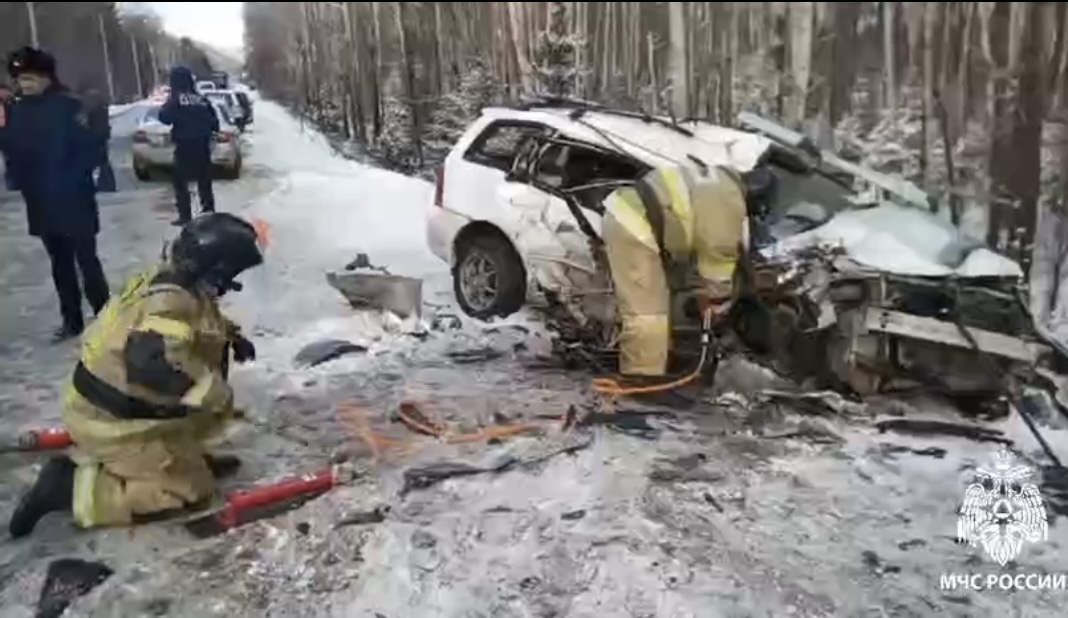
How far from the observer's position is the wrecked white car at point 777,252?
3449mm

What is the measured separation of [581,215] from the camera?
396 centimetres

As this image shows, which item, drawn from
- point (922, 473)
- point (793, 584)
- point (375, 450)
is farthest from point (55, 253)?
point (922, 473)

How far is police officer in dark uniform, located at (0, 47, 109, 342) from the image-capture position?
3135 mm

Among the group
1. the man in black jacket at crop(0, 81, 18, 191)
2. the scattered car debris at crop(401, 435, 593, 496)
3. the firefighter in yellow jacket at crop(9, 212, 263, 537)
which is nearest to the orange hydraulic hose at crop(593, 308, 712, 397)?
the scattered car debris at crop(401, 435, 593, 496)

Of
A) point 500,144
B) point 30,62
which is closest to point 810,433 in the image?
point 500,144

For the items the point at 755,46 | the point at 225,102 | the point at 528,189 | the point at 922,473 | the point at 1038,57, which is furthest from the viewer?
the point at 528,189

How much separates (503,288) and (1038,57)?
2222 mm

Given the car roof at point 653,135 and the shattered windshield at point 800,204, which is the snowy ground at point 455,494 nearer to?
the shattered windshield at point 800,204

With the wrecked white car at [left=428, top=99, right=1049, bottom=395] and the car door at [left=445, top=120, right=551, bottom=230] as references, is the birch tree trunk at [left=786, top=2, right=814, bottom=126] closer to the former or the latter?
the wrecked white car at [left=428, top=99, right=1049, bottom=395]

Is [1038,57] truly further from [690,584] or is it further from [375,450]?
[375,450]

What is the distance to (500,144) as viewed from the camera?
4297 millimetres

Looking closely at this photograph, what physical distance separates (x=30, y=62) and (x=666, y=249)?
2.11 m

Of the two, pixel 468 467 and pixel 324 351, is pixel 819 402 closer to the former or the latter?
pixel 468 467

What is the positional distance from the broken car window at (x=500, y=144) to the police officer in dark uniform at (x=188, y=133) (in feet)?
4.42
